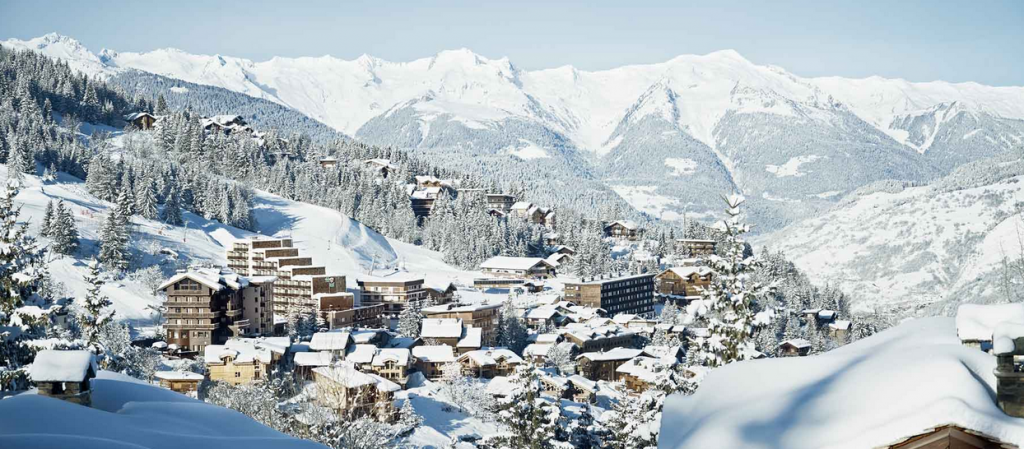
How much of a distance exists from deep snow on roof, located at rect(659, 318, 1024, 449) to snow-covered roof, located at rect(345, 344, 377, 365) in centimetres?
3954

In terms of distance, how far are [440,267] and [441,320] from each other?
31058mm

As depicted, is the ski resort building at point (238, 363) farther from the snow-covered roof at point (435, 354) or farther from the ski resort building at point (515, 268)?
the ski resort building at point (515, 268)

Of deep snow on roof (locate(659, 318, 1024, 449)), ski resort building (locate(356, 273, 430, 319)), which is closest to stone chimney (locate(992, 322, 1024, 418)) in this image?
deep snow on roof (locate(659, 318, 1024, 449))

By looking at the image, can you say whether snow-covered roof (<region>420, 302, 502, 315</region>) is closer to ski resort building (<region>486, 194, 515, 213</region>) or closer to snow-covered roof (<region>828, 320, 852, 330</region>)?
snow-covered roof (<region>828, 320, 852, 330</region>)

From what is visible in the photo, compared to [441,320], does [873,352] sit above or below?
above

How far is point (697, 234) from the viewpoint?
117875mm

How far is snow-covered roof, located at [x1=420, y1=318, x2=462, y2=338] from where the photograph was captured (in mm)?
55438

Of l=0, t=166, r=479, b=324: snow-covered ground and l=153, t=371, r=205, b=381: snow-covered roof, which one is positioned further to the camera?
l=0, t=166, r=479, b=324: snow-covered ground

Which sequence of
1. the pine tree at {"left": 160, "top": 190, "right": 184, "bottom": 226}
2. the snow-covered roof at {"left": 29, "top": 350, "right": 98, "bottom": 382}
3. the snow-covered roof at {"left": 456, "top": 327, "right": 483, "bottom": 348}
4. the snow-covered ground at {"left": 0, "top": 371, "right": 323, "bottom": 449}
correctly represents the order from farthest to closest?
1. the pine tree at {"left": 160, "top": 190, "right": 184, "bottom": 226}
2. the snow-covered roof at {"left": 456, "top": 327, "right": 483, "bottom": 348}
3. the snow-covered roof at {"left": 29, "top": 350, "right": 98, "bottom": 382}
4. the snow-covered ground at {"left": 0, "top": 371, "right": 323, "bottom": 449}

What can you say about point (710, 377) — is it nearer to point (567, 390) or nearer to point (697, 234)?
point (567, 390)

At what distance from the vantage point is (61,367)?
25.0 feet

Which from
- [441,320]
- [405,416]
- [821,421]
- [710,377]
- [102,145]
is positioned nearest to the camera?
[821,421]

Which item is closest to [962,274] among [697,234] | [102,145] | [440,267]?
[697,234]

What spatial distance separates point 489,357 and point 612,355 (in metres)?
9.22
